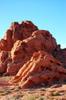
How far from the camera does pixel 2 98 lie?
88.8ft

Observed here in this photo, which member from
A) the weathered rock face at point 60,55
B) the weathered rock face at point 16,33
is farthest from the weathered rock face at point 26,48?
the weathered rock face at point 16,33

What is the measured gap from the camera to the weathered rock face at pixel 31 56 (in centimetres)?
3628

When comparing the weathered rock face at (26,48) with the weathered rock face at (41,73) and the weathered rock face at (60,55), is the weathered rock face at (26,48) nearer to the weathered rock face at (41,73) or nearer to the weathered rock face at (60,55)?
the weathered rock face at (60,55)

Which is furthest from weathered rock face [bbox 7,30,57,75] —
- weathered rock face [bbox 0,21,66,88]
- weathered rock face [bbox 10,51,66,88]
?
weathered rock face [bbox 10,51,66,88]

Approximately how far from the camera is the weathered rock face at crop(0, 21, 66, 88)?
3628 centimetres

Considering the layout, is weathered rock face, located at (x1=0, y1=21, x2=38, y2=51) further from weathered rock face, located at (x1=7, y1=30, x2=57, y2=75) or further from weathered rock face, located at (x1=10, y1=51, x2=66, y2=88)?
weathered rock face, located at (x1=10, y1=51, x2=66, y2=88)

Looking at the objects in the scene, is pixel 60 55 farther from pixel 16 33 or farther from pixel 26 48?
pixel 16 33

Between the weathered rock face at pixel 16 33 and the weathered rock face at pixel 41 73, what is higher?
the weathered rock face at pixel 16 33

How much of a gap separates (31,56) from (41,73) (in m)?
12.0

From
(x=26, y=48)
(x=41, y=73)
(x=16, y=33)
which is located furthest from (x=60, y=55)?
(x=41, y=73)

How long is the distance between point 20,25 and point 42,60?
68.4ft

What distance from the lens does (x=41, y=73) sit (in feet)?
118

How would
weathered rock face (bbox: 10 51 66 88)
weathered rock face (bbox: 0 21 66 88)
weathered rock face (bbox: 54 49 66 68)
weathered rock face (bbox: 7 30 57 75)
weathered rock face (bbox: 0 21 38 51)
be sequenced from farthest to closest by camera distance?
weathered rock face (bbox: 0 21 38 51) < weathered rock face (bbox: 7 30 57 75) < weathered rock face (bbox: 54 49 66 68) < weathered rock face (bbox: 0 21 66 88) < weathered rock face (bbox: 10 51 66 88)

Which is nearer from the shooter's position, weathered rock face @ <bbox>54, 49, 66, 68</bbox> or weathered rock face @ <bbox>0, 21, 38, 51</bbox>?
weathered rock face @ <bbox>54, 49, 66, 68</bbox>
